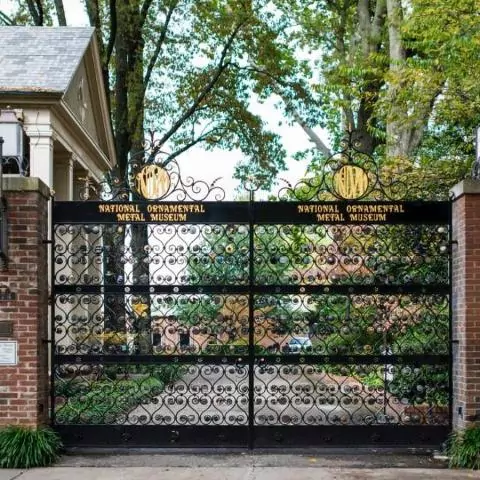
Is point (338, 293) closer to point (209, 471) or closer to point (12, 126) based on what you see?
point (209, 471)

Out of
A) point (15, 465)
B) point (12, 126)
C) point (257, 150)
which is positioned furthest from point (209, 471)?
point (257, 150)

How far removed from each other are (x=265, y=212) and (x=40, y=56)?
11.1 metres

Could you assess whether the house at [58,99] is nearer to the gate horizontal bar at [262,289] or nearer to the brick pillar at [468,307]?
the gate horizontal bar at [262,289]

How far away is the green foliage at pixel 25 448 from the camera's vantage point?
25.8ft

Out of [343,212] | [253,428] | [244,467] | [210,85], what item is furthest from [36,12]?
[244,467]

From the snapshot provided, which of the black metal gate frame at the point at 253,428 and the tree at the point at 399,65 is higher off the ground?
the tree at the point at 399,65

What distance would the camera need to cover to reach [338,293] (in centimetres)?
843

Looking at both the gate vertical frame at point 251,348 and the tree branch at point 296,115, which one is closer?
the gate vertical frame at point 251,348

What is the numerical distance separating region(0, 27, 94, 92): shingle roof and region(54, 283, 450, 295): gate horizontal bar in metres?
8.19

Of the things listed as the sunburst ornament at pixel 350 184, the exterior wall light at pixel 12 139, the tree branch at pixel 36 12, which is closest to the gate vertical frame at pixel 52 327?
the exterior wall light at pixel 12 139

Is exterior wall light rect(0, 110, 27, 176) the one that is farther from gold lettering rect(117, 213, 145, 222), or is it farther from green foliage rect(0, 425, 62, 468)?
green foliage rect(0, 425, 62, 468)

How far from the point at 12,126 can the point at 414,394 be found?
594 centimetres

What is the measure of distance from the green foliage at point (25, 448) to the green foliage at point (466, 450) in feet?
14.6

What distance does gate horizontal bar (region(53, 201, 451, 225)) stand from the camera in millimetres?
8586
